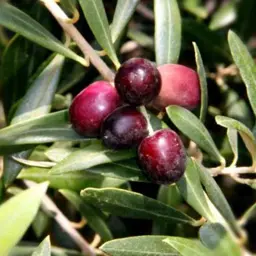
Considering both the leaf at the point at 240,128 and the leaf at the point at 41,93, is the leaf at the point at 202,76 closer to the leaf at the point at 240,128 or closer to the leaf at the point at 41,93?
the leaf at the point at 240,128

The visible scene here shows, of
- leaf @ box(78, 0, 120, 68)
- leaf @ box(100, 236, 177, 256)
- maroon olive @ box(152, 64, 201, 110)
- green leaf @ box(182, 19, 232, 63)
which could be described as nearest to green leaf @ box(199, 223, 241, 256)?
leaf @ box(100, 236, 177, 256)

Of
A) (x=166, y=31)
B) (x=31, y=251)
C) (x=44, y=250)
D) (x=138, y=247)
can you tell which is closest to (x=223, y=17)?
(x=166, y=31)

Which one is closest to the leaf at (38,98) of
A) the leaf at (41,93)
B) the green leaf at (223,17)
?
the leaf at (41,93)

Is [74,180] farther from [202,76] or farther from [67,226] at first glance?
[202,76]

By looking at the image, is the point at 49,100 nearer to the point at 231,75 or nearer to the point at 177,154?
the point at 177,154

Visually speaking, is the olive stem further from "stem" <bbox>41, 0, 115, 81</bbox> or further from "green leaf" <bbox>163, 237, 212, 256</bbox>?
"green leaf" <bbox>163, 237, 212, 256</bbox>

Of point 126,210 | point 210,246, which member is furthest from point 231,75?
point 210,246

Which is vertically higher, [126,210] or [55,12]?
[55,12]

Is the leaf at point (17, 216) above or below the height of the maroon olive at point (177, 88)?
above
